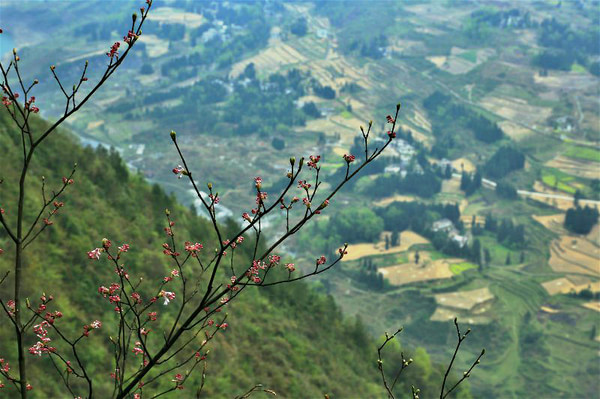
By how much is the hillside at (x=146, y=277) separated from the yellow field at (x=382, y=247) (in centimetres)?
5597

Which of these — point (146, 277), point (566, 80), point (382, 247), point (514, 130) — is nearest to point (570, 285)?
point (382, 247)

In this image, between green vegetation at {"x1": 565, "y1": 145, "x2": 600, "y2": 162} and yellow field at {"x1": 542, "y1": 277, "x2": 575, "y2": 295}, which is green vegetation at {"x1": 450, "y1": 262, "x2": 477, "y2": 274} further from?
green vegetation at {"x1": 565, "y1": 145, "x2": 600, "y2": 162}

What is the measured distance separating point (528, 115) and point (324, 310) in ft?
412

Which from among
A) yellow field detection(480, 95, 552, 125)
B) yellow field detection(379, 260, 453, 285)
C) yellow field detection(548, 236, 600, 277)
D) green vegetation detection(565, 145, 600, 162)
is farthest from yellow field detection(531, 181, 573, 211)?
yellow field detection(379, 260, 453, 285)

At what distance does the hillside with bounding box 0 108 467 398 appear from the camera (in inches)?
786

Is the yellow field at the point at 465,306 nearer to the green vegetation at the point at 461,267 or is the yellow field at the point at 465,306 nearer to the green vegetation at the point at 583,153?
the green vegetation at the point at 461,267

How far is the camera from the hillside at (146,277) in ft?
65.5

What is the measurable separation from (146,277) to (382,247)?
248 feet

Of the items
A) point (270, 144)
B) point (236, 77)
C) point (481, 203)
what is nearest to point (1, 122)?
point (481, 203)

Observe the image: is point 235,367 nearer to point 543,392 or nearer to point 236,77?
point 543,392

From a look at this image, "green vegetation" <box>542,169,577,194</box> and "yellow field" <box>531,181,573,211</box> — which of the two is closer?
"yellow field" <box>531,181,573,211</box>

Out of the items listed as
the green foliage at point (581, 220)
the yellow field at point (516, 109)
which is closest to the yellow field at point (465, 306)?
the green foliage at point (581, 220)

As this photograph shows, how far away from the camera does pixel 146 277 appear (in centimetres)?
2511

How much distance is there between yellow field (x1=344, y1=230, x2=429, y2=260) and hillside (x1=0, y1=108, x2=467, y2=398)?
184ft
